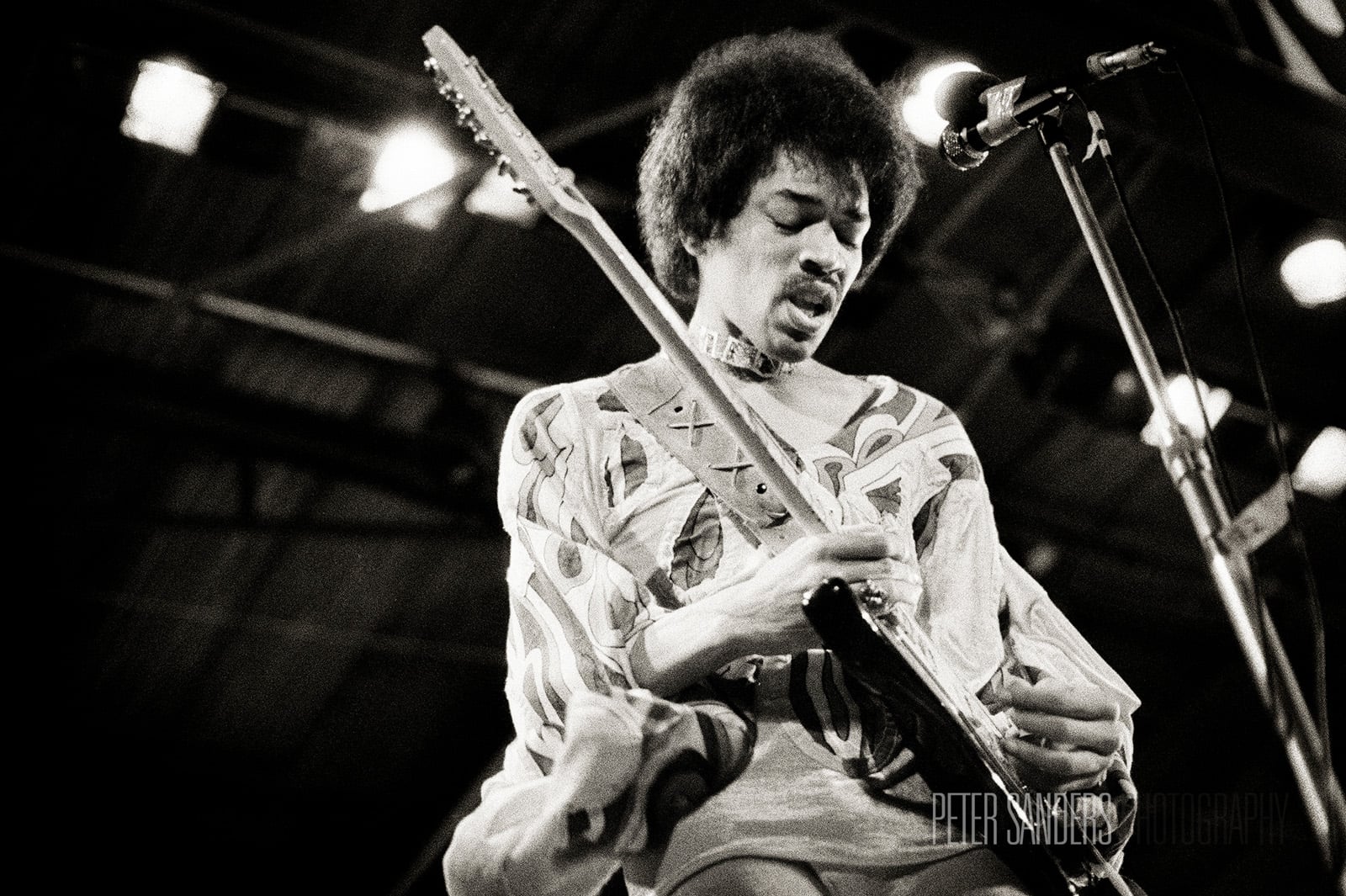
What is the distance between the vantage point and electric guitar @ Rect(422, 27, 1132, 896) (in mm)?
1677

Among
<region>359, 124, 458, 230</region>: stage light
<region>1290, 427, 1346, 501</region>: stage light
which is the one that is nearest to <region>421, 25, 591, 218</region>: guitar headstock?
<region>359, 124, 458, 230</region>: stage light

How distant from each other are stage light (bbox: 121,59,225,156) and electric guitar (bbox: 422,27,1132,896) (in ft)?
11.3

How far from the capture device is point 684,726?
170 cm

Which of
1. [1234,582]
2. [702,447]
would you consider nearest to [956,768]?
[1234,582]

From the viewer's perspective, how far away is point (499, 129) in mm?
1978

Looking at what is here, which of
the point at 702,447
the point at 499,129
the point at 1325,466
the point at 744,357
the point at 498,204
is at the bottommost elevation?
the point at 702,447

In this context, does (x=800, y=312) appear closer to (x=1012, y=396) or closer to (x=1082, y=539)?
(x=1012, y=396)

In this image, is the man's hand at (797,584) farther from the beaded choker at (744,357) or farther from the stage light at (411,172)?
the stage light at (411,172)

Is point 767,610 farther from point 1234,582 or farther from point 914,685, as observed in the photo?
point 1234,582

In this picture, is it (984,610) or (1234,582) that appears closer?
(1234,582)

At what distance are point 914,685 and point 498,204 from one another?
14.5 ft

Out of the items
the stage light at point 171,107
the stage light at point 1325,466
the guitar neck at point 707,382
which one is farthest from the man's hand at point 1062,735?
the stage light at point 1325,466

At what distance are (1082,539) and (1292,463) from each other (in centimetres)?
117

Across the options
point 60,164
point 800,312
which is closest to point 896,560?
point 800,312
